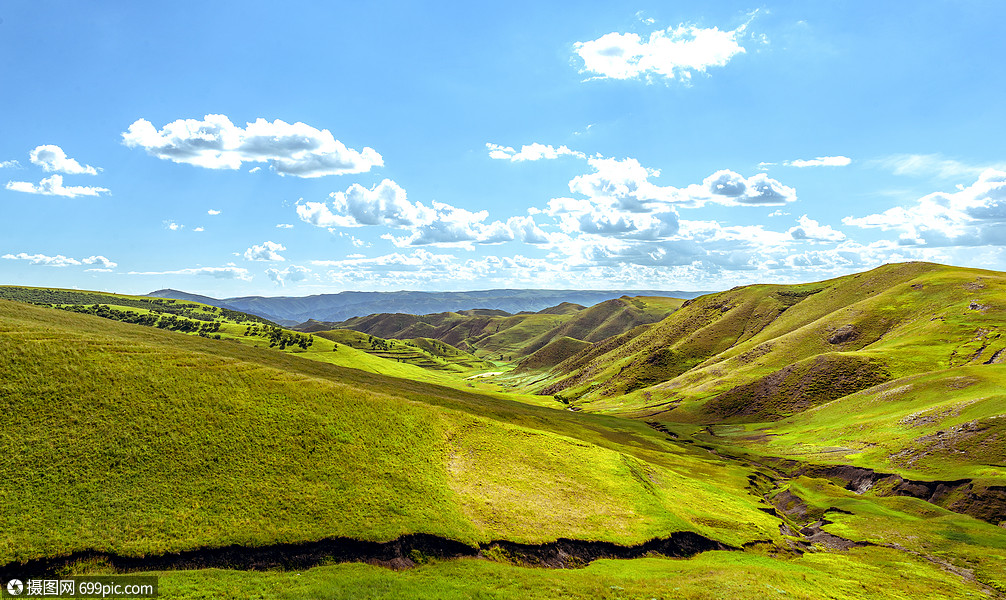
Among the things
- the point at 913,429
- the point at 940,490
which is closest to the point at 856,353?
the point at 913,429

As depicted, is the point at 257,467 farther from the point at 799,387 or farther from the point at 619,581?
the point at 799,387

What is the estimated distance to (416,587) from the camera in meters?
33.8

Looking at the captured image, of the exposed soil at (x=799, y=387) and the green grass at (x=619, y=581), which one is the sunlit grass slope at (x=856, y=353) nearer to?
the exposed soil at (x=799, y=387)

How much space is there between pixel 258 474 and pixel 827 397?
16352 centimetres

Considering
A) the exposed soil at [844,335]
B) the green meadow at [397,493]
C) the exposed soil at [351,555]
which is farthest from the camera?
the exposed soil at [844,335]

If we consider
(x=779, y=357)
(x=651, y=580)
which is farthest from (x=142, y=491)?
(x=779, y=357)

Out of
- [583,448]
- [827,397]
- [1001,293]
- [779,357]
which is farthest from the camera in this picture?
[779,357]

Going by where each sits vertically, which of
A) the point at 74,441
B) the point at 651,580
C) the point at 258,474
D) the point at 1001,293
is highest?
the point at 1001,293

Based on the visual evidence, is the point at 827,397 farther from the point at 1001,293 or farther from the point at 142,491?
the point at 142,491

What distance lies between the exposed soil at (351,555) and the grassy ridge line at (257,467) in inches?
29.4

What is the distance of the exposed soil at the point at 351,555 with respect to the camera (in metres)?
31.1

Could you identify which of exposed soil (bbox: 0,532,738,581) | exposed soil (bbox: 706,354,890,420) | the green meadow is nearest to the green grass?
the green meadow

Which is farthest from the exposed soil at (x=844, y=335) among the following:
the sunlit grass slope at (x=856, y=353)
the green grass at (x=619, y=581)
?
the green grass at (x=619, y=581)

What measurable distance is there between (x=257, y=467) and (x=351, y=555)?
14.5 metres
